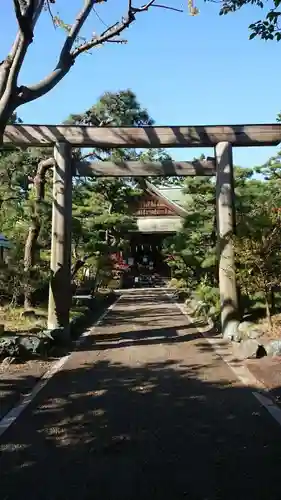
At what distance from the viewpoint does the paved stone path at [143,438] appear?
11.1 ft

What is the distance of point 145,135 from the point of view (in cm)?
1011

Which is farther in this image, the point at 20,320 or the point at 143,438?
the point at 20,320

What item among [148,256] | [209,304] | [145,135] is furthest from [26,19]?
[148,256]

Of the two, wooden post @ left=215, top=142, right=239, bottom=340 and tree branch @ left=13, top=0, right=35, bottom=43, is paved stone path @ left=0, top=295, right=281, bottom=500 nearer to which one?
wooden post @ left=215, top=142, right=239, bottom=340

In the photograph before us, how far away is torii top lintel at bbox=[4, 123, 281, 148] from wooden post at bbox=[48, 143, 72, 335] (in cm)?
31

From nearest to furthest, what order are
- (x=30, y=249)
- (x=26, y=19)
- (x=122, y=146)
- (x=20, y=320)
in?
(x=26, y=19)
(x=122, y=146)
(x=20, y=320)
(x=30, y=249)

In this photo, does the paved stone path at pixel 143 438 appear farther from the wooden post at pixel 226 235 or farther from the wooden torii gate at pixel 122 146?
the wooden post at pixel 226 235

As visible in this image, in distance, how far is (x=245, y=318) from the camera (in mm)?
10727

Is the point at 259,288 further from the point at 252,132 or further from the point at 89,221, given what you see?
the point at 89,221

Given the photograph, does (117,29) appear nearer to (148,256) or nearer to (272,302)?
(272,302)

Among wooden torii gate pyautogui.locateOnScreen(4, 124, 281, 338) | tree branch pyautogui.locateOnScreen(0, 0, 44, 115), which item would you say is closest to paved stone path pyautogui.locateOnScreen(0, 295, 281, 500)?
wooden torii gate pyautogui.locateOnScreen(4, 124, 281, 338)

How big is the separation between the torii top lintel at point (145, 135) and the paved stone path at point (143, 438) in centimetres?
469

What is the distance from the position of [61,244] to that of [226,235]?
11.3ft

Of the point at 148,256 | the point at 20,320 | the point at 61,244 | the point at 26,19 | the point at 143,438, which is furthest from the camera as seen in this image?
the point at 148,256
